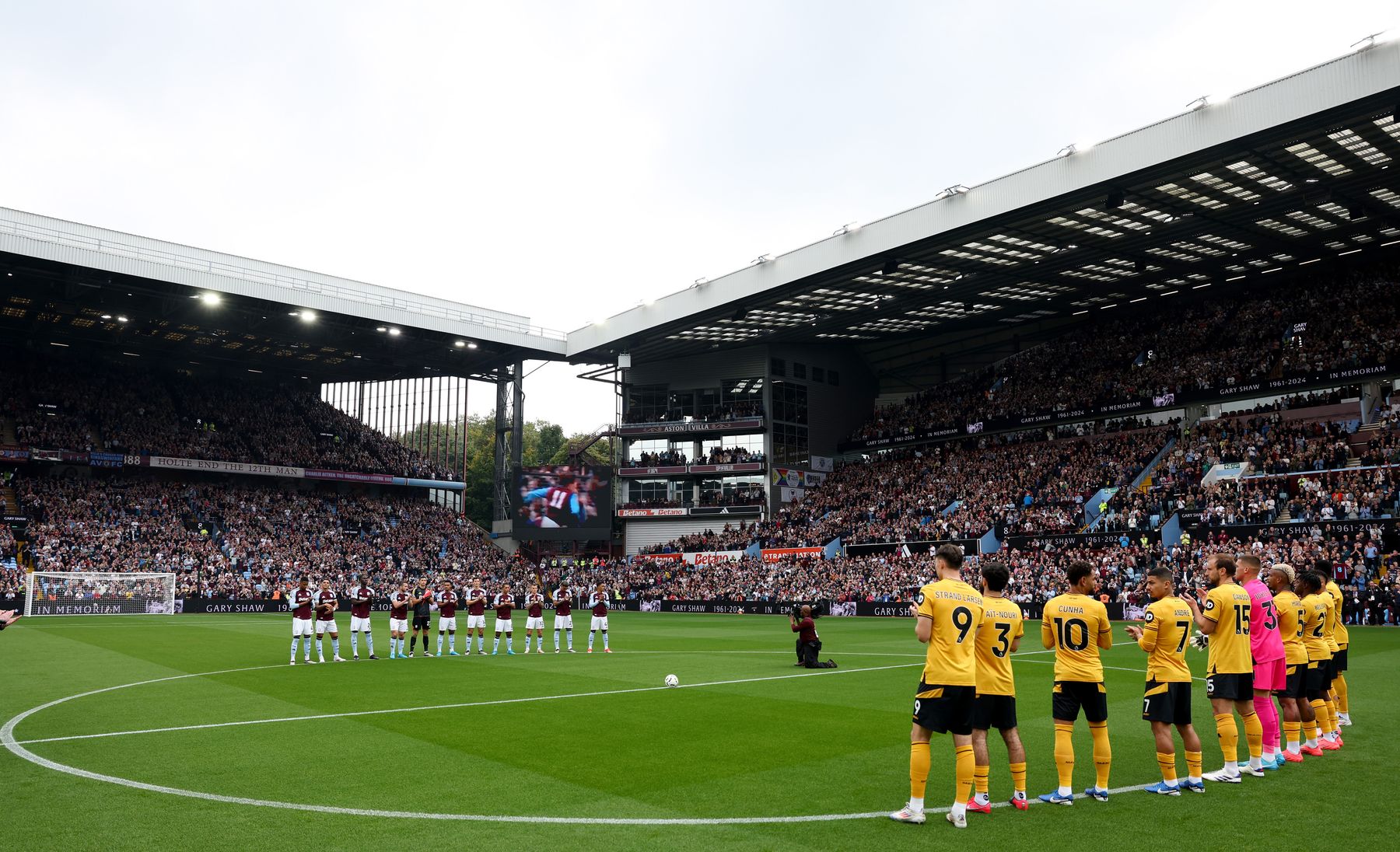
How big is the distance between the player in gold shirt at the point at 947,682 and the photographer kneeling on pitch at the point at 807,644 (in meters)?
12.9

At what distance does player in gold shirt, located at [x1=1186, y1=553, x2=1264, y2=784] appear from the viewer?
9062 millimetres

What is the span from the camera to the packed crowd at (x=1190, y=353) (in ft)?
149

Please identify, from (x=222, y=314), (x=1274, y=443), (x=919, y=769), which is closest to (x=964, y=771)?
(x=919, y=769)

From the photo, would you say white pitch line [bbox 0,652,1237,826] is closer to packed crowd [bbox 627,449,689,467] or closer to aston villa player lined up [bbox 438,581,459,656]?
aston villa player lined up [bbox 438,581,459,656]

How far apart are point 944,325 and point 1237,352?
1804 cm

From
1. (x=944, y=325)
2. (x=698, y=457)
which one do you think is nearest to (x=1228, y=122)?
(x=944, y=325)

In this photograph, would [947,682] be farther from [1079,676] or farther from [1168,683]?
[1168,683]

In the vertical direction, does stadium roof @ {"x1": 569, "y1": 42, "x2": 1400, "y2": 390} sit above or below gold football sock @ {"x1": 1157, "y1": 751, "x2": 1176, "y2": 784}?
above

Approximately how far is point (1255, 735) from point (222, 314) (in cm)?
5950

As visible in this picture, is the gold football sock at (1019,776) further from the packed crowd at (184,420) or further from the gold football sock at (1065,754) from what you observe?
the packed crowd at (184,420)

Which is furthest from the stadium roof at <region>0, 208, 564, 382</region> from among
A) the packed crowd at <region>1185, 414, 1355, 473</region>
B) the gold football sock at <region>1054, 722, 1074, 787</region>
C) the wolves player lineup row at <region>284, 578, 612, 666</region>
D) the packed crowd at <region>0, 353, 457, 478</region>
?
the gold football sock at <region>1054, 722, 1074, 787</region>

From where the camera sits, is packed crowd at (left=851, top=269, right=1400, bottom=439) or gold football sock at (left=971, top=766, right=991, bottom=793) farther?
packed crowd at (left=851, top=269, right=1400, bottom=439)

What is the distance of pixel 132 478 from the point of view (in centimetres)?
6153

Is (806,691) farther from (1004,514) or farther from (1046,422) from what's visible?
(1046,422)
